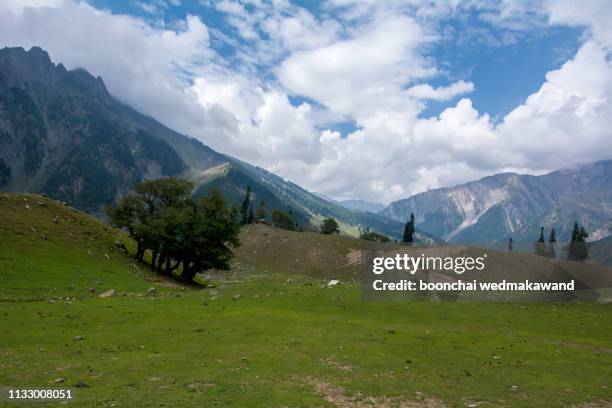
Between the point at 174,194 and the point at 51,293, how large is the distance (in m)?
35.0

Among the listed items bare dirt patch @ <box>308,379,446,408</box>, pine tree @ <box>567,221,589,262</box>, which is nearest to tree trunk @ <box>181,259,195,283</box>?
bare dirt patch @ <box>308,379,446,408</box>

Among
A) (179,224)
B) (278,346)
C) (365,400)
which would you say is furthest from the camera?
(179,224)

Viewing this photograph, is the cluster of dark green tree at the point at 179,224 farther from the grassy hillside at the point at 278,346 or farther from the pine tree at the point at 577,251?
the pine tree at the point at 577,251

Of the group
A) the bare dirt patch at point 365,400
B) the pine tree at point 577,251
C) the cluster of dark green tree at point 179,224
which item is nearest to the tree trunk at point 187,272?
the cluster of dark green tree at point 179,224

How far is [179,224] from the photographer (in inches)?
2623

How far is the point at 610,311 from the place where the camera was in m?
54.2

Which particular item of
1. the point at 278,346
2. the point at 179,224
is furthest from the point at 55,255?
the point at 278,346

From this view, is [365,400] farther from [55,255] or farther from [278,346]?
[55,255]

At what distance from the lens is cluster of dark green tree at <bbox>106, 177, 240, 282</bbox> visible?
66250 millimetres

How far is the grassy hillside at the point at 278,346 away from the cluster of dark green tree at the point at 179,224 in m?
10.2

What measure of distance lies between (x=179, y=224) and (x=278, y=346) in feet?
143

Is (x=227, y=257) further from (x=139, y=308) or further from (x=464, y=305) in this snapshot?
(x=464, y=305)

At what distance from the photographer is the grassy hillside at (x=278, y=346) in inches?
744

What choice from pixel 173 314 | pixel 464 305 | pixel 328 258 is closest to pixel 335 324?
pixel 173 314
